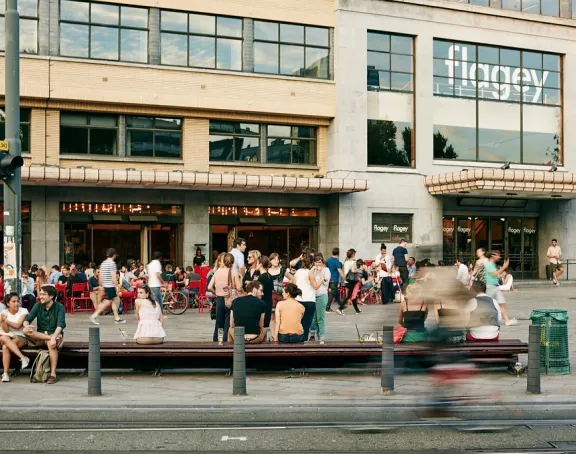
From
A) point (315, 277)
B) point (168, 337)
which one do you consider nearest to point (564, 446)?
point (315, 277)

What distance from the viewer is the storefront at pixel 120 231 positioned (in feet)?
91.7

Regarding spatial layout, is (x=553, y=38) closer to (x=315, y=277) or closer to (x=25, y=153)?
(x=25, y=153)

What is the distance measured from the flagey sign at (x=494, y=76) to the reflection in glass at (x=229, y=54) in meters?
8.85

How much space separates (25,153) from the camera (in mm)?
26797

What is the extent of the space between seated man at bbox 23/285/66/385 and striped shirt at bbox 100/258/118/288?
713cm

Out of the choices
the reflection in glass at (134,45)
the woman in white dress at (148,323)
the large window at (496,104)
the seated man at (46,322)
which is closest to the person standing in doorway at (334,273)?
the woman in white dress at (148,323)

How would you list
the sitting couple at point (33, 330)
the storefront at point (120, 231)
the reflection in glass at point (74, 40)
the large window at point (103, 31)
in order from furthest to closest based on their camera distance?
1. the storefront at point (120, 231)
2. the large window at point (103, 31)
3. the reflection in glass at point (74, 40)
4. the sitting couple at point (33, 330)

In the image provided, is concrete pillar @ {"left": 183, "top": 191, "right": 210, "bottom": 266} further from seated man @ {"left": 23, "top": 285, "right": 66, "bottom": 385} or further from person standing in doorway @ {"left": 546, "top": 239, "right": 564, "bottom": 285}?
seated man @ {"left": 23, "top": 285, "right": 66, "bottom": 385}

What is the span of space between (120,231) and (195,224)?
8.91 feet

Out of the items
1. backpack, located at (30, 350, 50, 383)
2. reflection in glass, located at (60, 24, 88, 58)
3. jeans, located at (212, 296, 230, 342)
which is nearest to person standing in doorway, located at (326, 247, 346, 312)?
jeans, located at (212, 296, 230, 342)

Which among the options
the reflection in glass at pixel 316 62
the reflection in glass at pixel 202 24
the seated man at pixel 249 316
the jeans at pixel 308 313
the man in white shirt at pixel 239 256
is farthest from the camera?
the reflection in glass at pixel 316 62

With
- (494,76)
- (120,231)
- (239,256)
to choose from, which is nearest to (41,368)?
(239,256)

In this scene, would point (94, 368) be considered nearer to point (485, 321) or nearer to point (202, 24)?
point (485, 321)

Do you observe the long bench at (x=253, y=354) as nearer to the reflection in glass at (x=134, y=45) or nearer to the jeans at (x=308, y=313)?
the jeans at (x=308, y=313)
